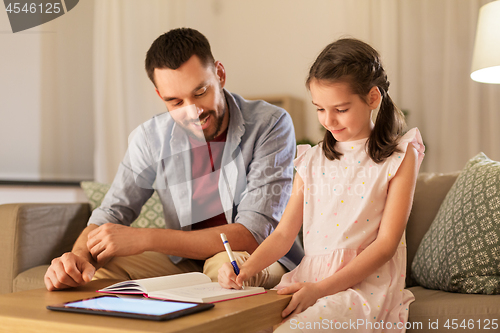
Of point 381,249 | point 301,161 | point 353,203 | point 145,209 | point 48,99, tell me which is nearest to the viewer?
point 381,249

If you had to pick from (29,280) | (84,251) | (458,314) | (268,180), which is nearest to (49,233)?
(29,280)

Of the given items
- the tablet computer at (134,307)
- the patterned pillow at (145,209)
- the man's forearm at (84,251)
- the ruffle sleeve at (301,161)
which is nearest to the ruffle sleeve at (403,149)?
the ruffle sleeve at (301,161)

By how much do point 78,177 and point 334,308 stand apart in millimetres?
1861

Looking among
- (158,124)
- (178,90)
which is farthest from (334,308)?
(158,124)

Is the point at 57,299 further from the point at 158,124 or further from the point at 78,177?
the point at 78,177

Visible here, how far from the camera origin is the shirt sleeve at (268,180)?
1200 mm

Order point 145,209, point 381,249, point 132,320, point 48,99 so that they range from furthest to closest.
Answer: point 48,99, point 145,209, point 381,249, point 132,320

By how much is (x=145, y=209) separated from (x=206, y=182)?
55 cm

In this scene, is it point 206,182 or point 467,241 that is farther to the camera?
point 206,182

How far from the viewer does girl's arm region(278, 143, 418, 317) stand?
2.63 ft

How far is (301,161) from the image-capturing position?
1.12m

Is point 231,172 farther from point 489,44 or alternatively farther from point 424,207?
point 489,44

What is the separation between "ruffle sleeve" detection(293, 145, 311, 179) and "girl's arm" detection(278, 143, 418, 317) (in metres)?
0.22

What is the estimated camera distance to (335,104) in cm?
95
